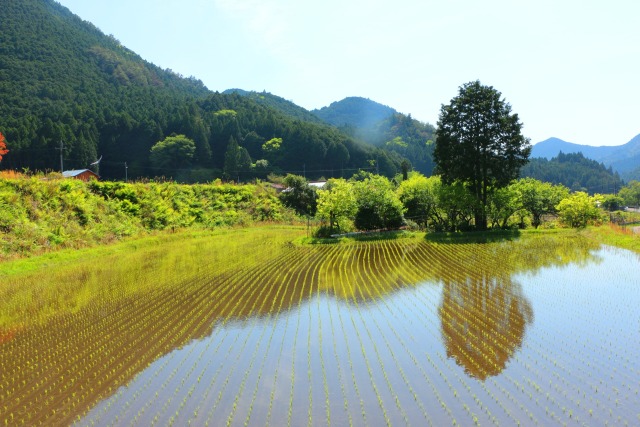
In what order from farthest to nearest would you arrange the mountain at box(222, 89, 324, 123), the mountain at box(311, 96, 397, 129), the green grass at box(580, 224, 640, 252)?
the mountain at box(311, 96, 397, 129) → the mountain at box(222, 89, 324, 123) → the green grass at box(580, 224, 640, 252)

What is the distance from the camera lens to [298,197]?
4009cm

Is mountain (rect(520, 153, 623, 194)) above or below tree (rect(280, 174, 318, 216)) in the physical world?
above

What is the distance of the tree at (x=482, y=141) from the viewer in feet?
80.1

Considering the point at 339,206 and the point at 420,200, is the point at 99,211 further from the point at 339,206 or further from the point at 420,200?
the point at 420,200

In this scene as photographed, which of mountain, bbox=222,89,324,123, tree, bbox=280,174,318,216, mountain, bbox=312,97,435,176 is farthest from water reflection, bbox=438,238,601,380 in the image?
mountain, bbox=222,89,324,123

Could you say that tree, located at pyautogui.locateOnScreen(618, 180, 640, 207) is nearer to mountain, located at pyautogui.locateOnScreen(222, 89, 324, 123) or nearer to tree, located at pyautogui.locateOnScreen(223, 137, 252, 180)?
mountain, located at pyautogui.locateOnScreen(222, 89, 324, 123)

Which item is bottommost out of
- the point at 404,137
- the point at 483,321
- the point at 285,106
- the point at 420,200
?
the point at 483,321

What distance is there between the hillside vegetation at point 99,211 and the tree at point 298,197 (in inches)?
121

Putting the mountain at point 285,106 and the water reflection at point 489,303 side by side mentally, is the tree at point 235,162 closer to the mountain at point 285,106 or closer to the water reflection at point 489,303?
the water reflection at point 489,303

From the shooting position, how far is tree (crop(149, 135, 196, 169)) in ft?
191

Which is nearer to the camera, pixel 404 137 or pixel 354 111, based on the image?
pixel 404 137

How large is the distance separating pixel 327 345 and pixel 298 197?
32684mm

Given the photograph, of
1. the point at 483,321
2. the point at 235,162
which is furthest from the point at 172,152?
the point at 483,321

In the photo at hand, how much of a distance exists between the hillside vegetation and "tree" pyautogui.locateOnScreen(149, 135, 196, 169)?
25.2 meters
